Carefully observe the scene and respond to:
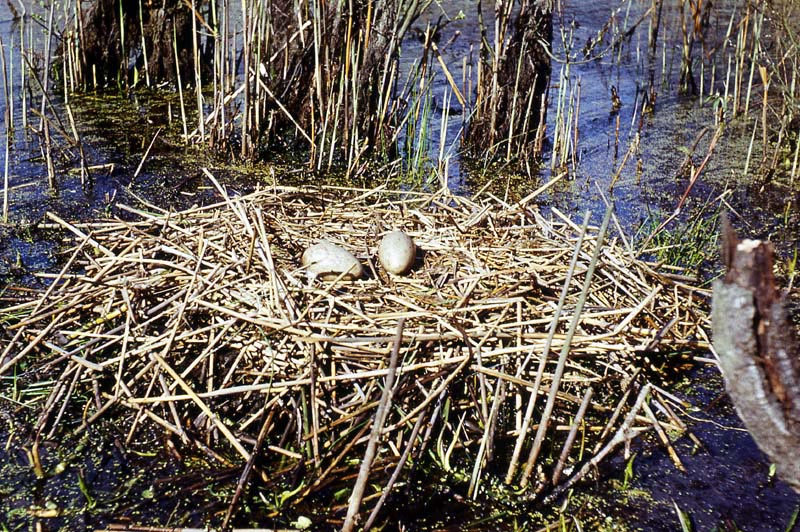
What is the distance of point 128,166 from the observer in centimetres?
548

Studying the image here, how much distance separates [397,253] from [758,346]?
5.91 ft

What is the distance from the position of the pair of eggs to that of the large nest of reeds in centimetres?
4

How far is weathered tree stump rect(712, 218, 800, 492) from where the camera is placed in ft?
4.94

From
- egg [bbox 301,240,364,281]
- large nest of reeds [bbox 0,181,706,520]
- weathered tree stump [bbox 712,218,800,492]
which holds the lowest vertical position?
large nest of reeds [bbox 0,181,706,520]

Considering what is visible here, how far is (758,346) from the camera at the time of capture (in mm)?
1553

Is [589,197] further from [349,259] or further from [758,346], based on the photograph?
[758,346]

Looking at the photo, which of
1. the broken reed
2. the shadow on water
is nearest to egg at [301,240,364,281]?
the shadow on water

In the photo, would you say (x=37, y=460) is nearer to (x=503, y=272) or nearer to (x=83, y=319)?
(x=83, y=319)

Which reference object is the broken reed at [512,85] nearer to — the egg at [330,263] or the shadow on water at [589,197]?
the shadow on water at [589,197]

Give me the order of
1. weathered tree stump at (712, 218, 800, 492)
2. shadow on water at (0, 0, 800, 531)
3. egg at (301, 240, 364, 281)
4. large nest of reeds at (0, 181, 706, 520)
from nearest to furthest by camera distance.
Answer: weathered tree stump at (712, 218, 800, 492) → shadow on water at (0, 0, 800, 531) → large nest of reeds at (0, 181, 706, 520) → egg at (301, 240, 364, 281)

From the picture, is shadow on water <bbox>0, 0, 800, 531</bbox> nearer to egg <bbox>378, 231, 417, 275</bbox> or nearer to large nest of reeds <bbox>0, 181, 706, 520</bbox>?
large nest of reeds <bbox>0, 181, 706, 520</bbox>

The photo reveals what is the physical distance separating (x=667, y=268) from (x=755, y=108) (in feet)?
13.0

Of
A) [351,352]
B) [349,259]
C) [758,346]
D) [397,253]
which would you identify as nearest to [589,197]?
[397,253]

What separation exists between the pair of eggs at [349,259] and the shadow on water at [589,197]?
85 cm
